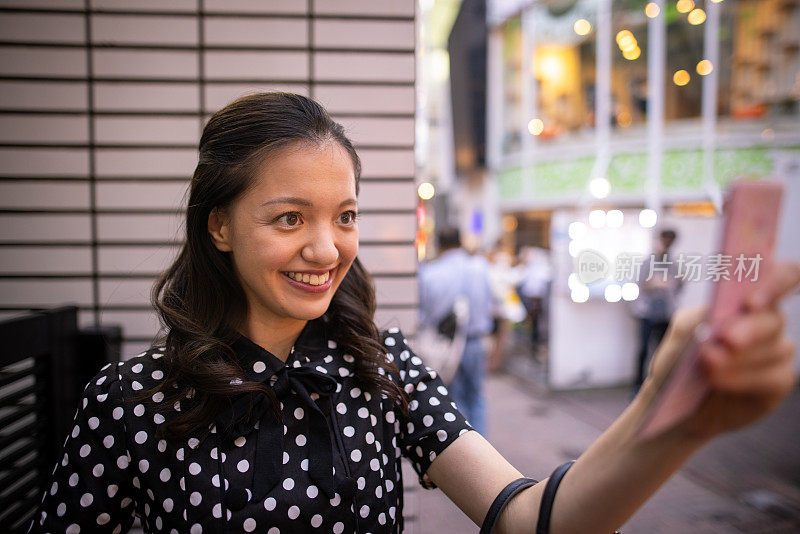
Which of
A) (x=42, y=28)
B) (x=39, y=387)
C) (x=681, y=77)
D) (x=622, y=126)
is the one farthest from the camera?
(x=622, y=126)

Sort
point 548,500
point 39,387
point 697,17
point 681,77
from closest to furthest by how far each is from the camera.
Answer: point 548,500 → point 39,387 → point 697,17 → point 681,77

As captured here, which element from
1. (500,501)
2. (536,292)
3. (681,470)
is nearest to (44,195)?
(500,501)

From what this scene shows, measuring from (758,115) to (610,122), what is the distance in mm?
2591

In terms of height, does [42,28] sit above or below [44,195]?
above

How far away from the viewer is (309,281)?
119 centimetres

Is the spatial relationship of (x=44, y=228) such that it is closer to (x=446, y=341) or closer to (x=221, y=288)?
(x=221, y=288)

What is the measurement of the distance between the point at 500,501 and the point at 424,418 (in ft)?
0.97

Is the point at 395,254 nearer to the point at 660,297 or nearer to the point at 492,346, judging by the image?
the point at 660,297

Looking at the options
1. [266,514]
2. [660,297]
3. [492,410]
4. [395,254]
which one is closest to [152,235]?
[395,254]

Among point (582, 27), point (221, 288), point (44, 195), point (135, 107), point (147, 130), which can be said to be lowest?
point (221, 288)

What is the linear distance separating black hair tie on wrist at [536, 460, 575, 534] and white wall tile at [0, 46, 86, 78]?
2624 mm

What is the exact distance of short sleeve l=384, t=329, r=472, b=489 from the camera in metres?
1.28

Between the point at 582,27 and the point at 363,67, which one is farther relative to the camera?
the point at 582,27

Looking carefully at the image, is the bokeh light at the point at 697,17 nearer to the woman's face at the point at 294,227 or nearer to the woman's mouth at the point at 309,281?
the woman's face at the point at 294,227
